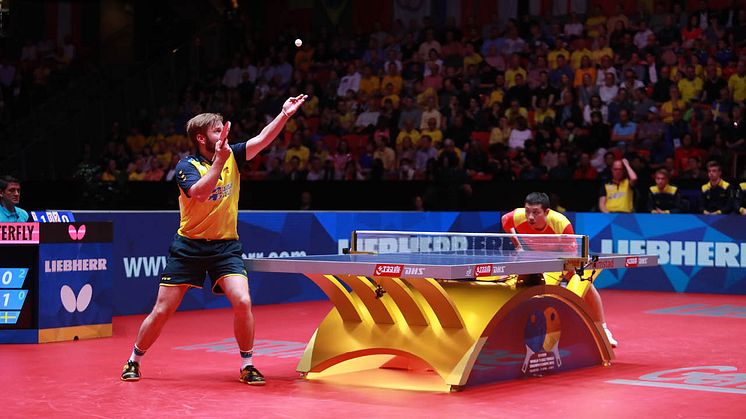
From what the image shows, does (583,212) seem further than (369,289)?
Yes

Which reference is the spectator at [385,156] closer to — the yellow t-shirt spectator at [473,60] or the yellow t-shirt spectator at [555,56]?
the yellow t-shirt spectator at [473,60]

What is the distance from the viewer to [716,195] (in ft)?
55.2

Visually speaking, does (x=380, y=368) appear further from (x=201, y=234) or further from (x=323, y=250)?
(x=323, y=250)

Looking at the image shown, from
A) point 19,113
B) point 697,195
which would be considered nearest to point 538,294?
point 697,195

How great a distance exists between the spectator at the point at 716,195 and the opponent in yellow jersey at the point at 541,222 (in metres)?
6.65

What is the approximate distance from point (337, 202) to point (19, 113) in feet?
29.5

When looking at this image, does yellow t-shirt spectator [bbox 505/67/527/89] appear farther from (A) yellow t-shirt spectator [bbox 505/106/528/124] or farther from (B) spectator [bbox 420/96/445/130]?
(B) spectator [bbox 420/96/445/130]

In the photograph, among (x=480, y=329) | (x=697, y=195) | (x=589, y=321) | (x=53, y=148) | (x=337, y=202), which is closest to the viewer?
(x=480, y=329)

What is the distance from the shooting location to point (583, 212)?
1792cm

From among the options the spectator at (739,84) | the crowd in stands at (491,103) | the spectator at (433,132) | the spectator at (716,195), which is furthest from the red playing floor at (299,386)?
the spectator at (433,132)

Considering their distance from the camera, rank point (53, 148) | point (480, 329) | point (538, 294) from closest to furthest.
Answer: point (480, 329) → point (538, 294) → point (53, 148)

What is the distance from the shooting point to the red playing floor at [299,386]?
7.27m

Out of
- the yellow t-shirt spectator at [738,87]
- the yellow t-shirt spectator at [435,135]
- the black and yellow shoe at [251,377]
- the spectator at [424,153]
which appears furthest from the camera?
the yellow t-shirt spectator at [435,135]

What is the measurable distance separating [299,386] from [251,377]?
352 mm
